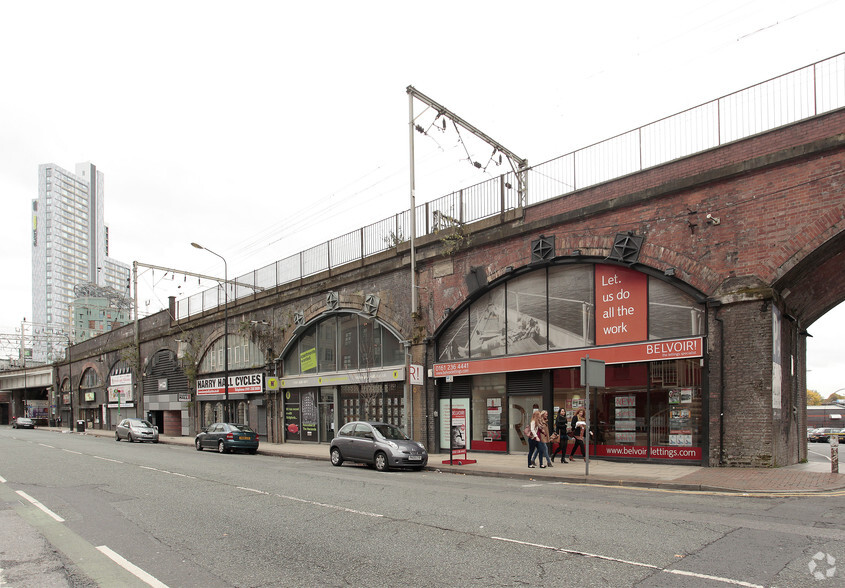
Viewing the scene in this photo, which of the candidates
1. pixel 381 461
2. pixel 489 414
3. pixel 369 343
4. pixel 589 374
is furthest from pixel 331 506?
pixel 369 343

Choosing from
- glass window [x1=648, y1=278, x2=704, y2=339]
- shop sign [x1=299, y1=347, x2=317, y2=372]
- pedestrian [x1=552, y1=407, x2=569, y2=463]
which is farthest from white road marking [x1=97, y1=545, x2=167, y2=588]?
shop sign [x1=299, y1=347, x2=317, y2=372]

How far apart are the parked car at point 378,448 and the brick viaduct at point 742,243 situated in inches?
259

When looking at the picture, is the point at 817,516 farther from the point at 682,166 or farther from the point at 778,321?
the point at 682,166

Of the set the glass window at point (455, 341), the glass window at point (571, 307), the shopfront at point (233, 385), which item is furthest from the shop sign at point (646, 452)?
the shopfront at point (233, 385)

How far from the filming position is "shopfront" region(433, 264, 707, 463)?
54.0 feet

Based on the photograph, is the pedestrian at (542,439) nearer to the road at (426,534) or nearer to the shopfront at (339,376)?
the road at (426,534)

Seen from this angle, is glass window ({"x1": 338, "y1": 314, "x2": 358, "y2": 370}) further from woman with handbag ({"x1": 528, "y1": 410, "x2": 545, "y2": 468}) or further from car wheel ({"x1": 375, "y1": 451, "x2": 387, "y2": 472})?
woman with handbag ({"x1": 528, "y1": 410, "x2": 545, "y2": 468})

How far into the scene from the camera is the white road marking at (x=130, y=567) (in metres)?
6.20

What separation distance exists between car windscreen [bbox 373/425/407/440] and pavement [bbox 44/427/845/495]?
1.29m

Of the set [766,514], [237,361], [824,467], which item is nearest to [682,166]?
[824,467]

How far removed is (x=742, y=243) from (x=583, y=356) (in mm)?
5462

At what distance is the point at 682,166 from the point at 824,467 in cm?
887

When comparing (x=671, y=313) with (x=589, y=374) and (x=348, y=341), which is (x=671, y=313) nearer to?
(x=589, y=374)

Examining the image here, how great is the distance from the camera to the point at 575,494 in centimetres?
1204
